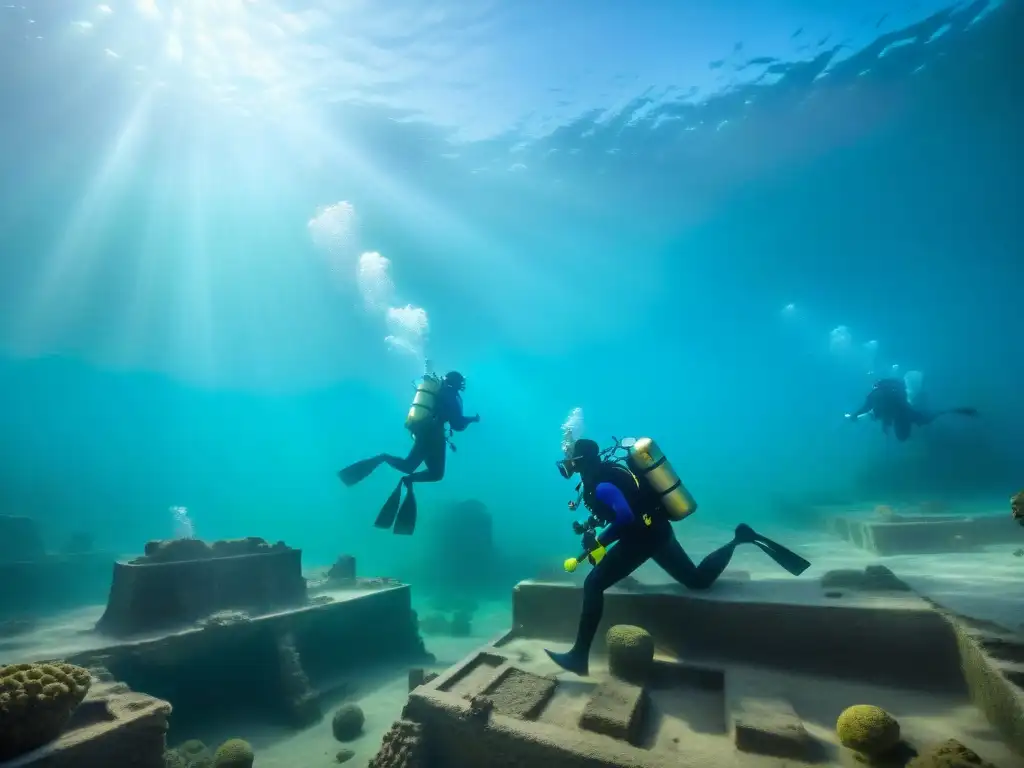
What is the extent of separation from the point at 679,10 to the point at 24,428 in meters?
154

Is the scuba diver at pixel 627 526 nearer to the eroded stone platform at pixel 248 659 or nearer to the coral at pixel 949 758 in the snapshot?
the coral at pixel 949 758

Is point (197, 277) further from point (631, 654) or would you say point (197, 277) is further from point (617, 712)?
point (617, 712)

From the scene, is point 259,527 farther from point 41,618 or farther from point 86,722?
point 86,722

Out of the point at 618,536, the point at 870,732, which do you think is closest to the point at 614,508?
the point at 618,536

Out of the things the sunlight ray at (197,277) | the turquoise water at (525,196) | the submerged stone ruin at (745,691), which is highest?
the sunlight ray at (197,277)

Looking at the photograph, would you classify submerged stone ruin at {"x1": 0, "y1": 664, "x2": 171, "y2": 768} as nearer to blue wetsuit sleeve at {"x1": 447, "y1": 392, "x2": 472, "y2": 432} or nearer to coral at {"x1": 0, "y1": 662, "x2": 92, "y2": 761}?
coral at {"x1": 0, "y1": 662, "x2": 92, "y2": 761}

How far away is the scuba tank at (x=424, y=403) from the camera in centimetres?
947

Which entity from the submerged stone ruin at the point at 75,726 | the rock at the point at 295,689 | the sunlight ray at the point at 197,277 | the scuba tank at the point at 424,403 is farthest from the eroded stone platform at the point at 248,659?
the sunlight ray at the point at 197,277

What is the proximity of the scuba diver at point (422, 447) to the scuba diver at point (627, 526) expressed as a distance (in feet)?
11.6

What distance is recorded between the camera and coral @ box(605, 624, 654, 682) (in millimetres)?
6004

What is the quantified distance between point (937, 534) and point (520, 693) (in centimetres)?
1224

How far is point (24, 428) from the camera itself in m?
111

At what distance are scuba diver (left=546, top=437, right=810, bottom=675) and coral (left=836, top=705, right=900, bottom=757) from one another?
7.83 ft

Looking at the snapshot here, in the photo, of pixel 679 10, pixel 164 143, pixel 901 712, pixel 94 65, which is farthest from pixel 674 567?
pixel 164 143
